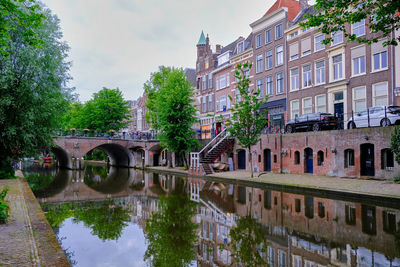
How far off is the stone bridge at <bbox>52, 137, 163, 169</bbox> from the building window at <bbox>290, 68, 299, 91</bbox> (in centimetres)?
1942

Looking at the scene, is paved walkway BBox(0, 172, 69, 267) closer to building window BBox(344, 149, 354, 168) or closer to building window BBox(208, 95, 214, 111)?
building window BBox(344, 149, 354, 168)

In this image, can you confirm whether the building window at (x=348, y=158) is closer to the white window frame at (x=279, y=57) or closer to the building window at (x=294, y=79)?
the building window at (x=294, y=79)

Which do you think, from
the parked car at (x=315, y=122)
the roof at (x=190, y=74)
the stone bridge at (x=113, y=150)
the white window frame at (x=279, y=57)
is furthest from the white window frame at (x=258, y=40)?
the roof at (x=190, y=74)

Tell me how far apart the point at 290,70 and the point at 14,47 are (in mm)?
21497

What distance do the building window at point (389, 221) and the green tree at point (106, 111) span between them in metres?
41.9

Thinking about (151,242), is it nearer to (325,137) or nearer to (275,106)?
(325,137)

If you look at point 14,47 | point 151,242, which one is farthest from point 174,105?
point 151,242

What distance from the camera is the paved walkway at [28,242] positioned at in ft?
19.2

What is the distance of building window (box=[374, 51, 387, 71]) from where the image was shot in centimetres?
2181

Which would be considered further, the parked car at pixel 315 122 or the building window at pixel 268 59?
the building window at pixel 268 59

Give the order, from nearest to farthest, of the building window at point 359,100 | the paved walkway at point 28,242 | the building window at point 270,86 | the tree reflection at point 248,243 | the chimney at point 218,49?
1. the paved walkway at point 28,242
2. the tree reflection at point 248,243
3. the building window at point 359,100
4. the building window at point 270,86
5. the chimney at point 218,49

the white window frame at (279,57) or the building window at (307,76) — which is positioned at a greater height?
the white window frame at (279,57)

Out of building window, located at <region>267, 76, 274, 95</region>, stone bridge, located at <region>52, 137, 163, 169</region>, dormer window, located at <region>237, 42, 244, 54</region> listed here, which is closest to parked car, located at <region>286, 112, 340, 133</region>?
building window, located at <region>267, 76, 274, 95</region>

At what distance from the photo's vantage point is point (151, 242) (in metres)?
8.34
